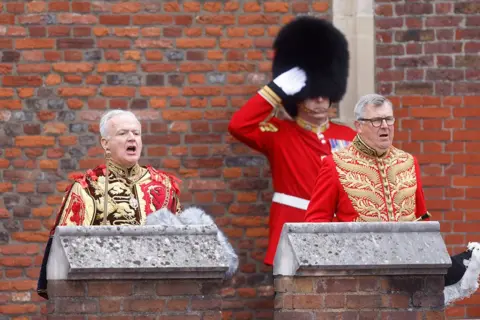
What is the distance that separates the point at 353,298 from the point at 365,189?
1.28m

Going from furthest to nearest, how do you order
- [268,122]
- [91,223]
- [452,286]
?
[268,122] → [91,223] → [452,286]

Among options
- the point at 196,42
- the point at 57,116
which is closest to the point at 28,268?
the point at 57,116

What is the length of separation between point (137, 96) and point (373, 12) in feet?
5.26

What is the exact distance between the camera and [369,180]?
7547mm

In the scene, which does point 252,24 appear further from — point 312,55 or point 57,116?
point 57,116

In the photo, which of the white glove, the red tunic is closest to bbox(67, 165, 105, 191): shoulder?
the red tunic

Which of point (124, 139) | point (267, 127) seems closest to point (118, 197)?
point (124, 139)

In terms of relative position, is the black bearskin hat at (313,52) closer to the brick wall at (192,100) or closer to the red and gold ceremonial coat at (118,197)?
the brick wall at (192,100)

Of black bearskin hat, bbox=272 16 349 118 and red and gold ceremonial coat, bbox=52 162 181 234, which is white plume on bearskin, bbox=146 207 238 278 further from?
black bearskin hat, bbox=272 16 349 118

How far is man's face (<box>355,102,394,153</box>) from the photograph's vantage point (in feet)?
24.4

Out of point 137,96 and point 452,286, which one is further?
point 137,96

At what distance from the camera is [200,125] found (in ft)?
30.7

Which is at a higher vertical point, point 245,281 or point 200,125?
point 200,125

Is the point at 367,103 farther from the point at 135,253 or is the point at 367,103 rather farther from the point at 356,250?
the point at 135,253
